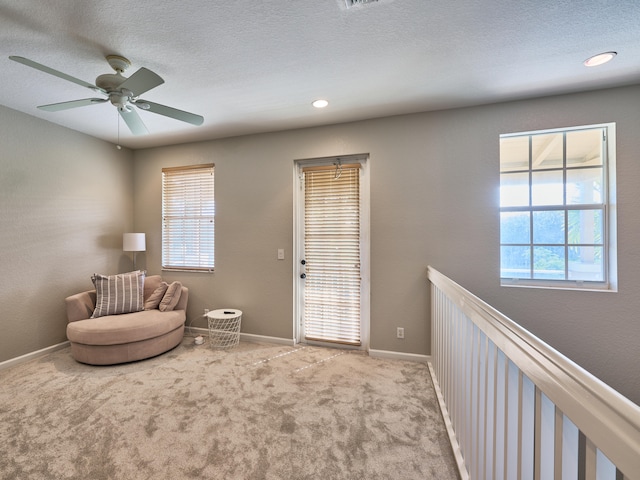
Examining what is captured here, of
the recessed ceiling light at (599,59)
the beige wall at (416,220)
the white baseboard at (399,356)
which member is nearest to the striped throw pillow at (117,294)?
the beige wall at (416,220)

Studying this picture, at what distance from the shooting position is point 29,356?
9.30 ft

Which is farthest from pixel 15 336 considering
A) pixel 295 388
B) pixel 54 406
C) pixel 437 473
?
pixel 437 473

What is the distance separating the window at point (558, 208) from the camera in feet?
7.84

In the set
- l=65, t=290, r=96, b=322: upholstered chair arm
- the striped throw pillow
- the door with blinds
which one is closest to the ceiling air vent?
the door with blinds

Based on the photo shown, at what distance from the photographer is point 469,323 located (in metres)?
1.44

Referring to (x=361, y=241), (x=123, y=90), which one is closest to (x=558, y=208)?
(x=361, y=241)

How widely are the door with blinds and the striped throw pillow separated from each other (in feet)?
6.41

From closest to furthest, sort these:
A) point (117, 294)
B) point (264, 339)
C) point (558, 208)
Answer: point (558, 208) → point (117, 294) → point (264, 339)

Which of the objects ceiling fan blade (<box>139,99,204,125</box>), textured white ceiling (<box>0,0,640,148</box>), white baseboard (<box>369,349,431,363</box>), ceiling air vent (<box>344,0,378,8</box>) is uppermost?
textured white ceiling (<box>0,0,640,148</box>)

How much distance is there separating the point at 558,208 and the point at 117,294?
4711mm

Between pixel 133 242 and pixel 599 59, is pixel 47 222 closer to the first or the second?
pixel 133 242

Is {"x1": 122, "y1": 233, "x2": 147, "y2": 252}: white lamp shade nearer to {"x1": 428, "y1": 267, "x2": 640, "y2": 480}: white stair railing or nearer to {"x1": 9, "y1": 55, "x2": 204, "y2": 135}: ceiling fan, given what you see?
{"x1": 9, "y1": 55, "x2": 204, "y2": 135}: ceiling fan

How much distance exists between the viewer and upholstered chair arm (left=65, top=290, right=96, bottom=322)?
289cm

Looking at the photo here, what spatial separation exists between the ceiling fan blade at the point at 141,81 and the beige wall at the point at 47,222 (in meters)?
2.07
